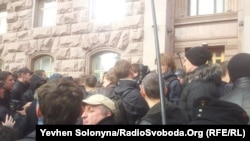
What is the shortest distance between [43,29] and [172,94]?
901 centimetres

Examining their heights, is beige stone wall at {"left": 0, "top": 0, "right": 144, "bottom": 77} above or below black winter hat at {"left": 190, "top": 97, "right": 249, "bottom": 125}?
above

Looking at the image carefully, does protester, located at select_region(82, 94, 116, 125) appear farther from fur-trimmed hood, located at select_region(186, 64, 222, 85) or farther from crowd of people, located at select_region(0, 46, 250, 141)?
fur-trimmed hood, located at select_region(186, 64, 222, 85)

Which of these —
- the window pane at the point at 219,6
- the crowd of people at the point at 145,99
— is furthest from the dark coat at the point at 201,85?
the window pane at the point at 219,6

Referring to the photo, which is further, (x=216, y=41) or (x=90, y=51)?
(x=90, y=51)

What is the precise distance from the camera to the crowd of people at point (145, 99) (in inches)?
84.4

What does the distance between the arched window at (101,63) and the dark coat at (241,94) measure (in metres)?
8.22

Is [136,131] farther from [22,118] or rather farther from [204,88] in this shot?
[22,118]

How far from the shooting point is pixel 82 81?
17.9 feet

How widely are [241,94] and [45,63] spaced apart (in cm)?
1049

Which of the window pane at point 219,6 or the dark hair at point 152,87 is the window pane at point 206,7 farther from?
the dark hair at point 152,87

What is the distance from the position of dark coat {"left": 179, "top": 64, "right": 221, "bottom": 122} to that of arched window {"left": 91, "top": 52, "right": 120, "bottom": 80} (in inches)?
298

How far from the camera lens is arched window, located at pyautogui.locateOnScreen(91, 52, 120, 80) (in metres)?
10.9

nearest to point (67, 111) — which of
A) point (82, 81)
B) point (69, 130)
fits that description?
point (69, 130)

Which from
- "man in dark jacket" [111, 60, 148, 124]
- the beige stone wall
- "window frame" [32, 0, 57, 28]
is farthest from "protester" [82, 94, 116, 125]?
"window frame" [32, 0, 57, 28]
